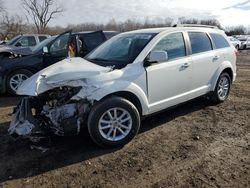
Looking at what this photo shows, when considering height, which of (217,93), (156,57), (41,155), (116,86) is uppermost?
(156,57)

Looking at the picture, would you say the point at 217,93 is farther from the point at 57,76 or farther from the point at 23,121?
the point at 23,121

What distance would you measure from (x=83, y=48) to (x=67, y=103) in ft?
16.4

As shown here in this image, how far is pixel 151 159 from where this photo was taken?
442cm

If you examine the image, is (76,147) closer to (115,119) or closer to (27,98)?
(115,119)

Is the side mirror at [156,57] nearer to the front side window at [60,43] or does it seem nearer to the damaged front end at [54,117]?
the damaged front end at [54,117]

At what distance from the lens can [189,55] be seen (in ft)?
19.6

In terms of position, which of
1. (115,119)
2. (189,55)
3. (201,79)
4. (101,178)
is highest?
(189,55)

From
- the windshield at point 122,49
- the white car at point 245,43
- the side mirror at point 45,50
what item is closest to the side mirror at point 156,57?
the windshield at point 122,49

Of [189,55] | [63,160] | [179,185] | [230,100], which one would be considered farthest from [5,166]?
[230,100]

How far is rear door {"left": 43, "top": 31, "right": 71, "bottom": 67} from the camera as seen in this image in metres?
9.22

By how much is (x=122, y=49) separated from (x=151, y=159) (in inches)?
83.4

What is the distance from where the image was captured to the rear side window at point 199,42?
6.16m

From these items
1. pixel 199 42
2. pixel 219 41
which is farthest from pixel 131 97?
pixel 219 41

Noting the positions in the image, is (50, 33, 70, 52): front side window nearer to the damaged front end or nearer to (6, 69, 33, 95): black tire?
(6, 69, 33, 95): black tire
